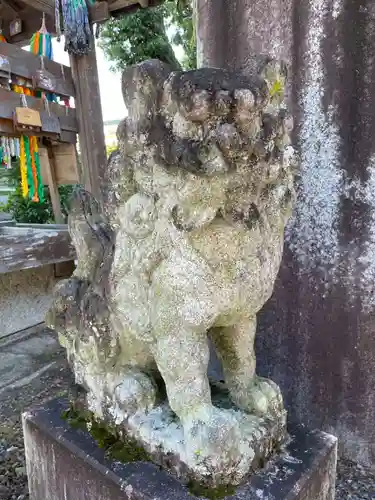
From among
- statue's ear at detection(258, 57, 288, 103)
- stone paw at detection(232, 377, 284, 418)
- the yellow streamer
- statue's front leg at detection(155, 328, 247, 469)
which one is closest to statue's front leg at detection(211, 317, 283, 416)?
stone paw at detection(232, 377, 284, 418)

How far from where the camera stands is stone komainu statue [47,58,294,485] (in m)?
0.69

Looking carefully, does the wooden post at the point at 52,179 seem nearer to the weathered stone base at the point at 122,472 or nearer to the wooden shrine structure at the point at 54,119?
the wooden shrine structure at the point at 54,119

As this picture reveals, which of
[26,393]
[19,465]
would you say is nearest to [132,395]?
[19,465]

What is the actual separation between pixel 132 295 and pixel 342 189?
2.98 feet

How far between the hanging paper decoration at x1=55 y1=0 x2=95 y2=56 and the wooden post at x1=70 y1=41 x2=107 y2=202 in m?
0.09

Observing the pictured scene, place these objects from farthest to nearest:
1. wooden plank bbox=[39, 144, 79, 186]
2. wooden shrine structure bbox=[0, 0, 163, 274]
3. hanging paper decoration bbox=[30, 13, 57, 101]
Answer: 1. wooden plank bbox=[39, 144, 79, 186]
2. hanging paper decoration bbox=[30, 13, 57, 101]
3. wooden shrine structure bbox=[0, 0, 163, 274]

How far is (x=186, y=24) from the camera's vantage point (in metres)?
4.36

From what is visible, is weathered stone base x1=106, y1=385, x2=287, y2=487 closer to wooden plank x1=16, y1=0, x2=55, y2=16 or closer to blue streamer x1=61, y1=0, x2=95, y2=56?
blue streamer x1=61, y1=0, x2=95, y2=56

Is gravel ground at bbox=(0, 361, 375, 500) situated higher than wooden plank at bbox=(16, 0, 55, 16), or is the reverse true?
wooden plank at bbox=(16, 0, 55, 16)

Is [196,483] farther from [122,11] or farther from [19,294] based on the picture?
[122,11]

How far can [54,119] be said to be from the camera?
283 cm

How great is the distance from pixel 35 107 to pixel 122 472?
7.92 ft

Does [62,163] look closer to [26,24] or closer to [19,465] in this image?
[26,24]

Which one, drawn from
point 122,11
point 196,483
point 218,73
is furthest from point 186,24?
point 196,483
